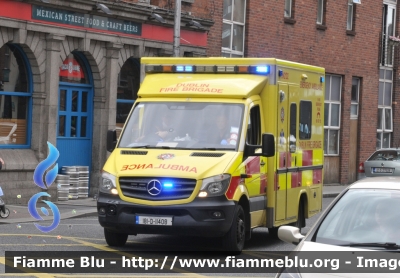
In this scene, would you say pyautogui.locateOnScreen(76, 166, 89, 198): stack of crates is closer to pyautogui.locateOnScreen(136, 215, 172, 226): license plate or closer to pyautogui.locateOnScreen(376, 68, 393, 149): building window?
pyautogui.locateOnScreen(136, 215, 172, 226): license plate

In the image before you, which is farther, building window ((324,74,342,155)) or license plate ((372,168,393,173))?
building window ((324,74,342,155))

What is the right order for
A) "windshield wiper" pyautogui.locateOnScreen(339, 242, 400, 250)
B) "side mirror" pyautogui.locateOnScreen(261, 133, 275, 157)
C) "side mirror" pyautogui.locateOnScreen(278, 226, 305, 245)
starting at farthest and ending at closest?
"side mirror" pyautogui.locateOnScreen(261, 133, 275, 157)
"side mirror" pyautogui.locateOnScreen(278, 226, 305, 245)
"windshield wiper" pyautogui.locateOnScreen(339, 242, 400, 250)

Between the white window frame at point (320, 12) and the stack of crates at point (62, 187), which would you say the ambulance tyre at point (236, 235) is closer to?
the stack of crates at point (62, 187)

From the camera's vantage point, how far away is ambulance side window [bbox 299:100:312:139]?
15758mm

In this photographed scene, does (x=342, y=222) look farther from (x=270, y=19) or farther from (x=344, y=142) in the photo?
(x=344, y=142)

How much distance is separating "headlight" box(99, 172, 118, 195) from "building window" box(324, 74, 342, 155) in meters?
21.8

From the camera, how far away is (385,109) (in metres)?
38.5

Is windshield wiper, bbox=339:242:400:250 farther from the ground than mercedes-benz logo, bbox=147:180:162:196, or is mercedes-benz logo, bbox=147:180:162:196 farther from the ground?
mercedes-benz logo, bbox=147:180:162:196

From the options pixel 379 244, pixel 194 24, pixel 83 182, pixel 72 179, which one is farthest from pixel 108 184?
pixel 194 24

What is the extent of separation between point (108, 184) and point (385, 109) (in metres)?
26.9

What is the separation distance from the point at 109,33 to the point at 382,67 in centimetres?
1669

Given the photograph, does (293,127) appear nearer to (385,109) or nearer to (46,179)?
(46,179)

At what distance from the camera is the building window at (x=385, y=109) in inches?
→ 1501

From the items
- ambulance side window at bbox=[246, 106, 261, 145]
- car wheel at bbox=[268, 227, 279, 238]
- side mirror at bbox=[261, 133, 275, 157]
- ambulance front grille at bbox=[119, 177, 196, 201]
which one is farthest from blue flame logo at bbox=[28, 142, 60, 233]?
car wheel at bbox=[268, 227, 279, 238]
